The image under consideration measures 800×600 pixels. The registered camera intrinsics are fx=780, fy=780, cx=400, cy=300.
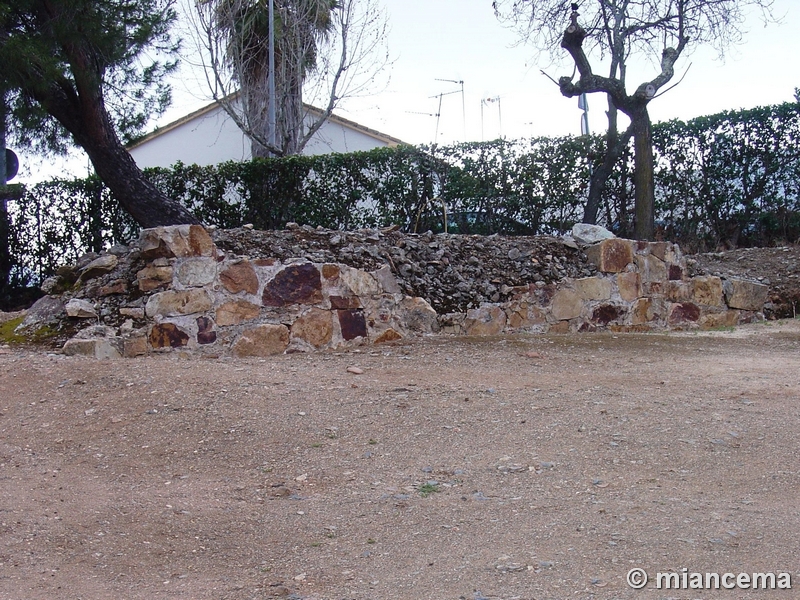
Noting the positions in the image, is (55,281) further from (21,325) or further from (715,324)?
(715,324)

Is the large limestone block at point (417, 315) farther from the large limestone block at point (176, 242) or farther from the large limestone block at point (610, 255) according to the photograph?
the large limestone block at point (610, 255)

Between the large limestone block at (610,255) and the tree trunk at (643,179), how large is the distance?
6.39 ft

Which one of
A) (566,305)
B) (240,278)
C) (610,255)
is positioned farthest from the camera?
(610,255)

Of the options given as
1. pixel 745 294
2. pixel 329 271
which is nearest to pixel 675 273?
pixel 745 294

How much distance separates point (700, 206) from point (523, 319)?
4129 millimetres

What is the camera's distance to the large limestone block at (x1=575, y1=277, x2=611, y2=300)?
7.06 metres

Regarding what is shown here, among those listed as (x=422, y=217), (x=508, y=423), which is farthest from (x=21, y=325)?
(x=422, y=217)

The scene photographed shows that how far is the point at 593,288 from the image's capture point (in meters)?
7.13

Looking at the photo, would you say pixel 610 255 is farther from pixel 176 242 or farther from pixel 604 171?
pixel 176 242

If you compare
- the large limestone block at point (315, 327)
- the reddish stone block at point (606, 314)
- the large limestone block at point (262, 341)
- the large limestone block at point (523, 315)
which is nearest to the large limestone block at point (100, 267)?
the large limestone block at point (262, 341)

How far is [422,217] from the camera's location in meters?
8.77

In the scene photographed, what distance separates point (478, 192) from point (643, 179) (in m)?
2.02

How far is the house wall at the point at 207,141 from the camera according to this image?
18.8 m

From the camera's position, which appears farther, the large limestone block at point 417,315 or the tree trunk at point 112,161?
the tree trunk at point 112,161
